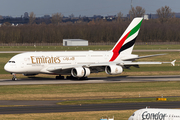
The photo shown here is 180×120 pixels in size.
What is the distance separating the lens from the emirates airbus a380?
2468 inches

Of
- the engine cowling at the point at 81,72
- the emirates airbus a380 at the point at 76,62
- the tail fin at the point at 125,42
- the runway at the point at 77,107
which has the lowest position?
the runway at the point at 77,107

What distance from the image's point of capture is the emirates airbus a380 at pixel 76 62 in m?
62.7

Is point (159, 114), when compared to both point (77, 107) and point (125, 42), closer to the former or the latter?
point (77, 107)

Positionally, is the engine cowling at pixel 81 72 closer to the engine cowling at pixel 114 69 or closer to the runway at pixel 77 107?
the engine cowling at pixel 114 69

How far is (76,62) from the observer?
66.7 meters

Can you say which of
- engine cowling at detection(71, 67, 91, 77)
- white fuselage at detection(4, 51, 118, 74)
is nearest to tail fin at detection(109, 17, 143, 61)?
white fuselage at detection(4, 51, 118, 74)

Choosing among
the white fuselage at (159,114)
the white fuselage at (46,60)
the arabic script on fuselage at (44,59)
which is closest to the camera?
the white fuselage at (159,114)

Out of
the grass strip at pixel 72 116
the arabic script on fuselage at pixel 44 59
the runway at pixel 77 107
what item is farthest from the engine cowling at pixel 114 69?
the grass strip at pixel 72 116

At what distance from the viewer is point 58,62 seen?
65.1m

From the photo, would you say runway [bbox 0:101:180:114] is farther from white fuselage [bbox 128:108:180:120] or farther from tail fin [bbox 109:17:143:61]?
tail fin [bbox 109:17:143:61]

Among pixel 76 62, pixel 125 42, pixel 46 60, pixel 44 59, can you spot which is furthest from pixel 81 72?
pixel 125 42

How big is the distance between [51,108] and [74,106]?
115 inches

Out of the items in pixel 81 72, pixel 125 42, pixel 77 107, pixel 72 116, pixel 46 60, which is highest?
pixel 125 42

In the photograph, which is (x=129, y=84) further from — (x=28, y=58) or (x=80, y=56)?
(x=28, y=58)
